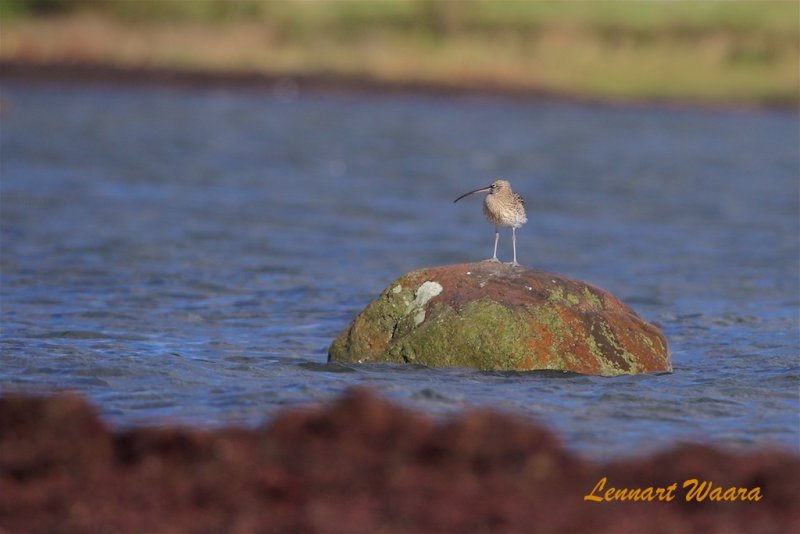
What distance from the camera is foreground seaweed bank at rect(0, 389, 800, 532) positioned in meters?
5.47

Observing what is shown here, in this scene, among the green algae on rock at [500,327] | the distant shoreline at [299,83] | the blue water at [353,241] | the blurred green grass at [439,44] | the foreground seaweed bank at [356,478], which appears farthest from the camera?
the blurred green grass at [439,44]

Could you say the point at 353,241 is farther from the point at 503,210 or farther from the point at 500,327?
the point at 500,327

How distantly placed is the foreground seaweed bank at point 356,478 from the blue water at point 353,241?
42.5 inches

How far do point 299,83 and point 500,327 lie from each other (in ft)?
94.6

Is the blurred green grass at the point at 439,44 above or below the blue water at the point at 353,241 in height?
above

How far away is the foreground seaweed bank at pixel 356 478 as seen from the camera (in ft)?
17.9

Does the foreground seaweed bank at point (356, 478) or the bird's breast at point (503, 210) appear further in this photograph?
the bird's breast at point (503, 210)

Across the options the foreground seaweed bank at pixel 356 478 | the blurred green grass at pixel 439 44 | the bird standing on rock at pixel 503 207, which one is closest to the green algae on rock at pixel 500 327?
the bird standing on rock at pixel 503 207

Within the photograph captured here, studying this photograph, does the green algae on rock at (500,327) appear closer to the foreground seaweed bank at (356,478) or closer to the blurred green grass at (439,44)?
the foreground seaweed bank at (356,478)

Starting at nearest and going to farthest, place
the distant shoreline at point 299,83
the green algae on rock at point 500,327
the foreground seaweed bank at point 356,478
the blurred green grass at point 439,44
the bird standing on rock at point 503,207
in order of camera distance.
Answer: the foreground seaweed bank at point 356,478 → the green algae on rock at point 500,327 → the bird standing on rock at point 503,207 → the distant shoreline at point 299,83 → the blurred green grass at point 439,44

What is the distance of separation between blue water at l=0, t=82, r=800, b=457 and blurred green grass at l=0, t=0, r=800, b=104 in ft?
7.13

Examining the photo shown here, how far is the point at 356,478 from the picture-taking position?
5.80 meters

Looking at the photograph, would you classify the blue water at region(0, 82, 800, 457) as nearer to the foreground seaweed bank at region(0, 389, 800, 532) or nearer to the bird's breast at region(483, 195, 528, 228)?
the foreground seaweed bank at region(0, 389, 800, 532)

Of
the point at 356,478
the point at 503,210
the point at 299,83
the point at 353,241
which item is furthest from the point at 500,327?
the point at 299,83
